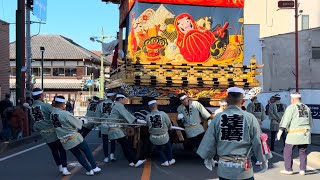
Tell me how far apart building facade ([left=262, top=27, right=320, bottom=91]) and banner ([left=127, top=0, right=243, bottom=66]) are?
22.1 meters

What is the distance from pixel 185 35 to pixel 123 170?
355 cm

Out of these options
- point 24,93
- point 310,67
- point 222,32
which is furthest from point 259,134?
point 310,67

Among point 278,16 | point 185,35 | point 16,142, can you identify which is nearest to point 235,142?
point 185,35

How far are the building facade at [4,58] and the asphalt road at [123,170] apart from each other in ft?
49.8

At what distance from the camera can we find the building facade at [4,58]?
26.2 metres

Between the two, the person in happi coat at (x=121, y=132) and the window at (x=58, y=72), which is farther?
the window at (x=58, y=72)

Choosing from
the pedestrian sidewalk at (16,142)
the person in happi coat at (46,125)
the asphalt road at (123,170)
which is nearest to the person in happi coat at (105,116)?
the asphalt road at (123,170)

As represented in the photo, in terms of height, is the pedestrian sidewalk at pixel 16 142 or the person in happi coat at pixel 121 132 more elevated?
the person in happi coat at pixel 121 132

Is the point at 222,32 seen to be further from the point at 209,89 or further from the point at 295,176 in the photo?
the point at 295,176

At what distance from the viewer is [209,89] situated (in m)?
10.3

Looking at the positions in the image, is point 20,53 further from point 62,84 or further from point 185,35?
point 62,84

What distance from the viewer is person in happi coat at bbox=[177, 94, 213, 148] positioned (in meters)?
9.78

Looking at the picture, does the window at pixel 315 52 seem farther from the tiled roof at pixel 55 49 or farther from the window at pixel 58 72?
the window at pixel 58 72

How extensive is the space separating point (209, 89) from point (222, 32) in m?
1.53
